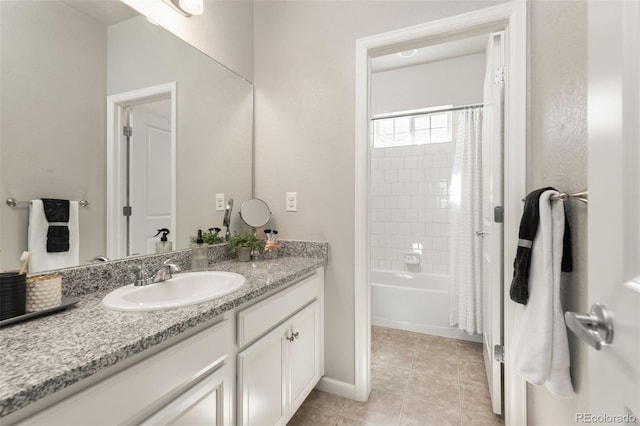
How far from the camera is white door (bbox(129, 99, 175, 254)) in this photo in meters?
1.29

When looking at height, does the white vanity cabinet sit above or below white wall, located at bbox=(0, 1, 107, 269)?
below

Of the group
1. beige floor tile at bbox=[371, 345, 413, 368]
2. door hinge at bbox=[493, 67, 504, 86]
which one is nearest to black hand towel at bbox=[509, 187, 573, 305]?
door hinge at bbox=[493, 67, 504, 86]

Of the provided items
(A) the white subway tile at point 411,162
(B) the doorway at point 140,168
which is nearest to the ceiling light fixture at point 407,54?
(A) the white subway tile at point 411,162

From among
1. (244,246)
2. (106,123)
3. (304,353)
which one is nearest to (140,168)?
(106,123)

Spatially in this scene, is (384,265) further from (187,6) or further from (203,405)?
(187,6)

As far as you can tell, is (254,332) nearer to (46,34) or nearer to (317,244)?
(317,244)

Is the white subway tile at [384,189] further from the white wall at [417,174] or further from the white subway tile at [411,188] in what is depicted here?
the white subway tile at [411,188]

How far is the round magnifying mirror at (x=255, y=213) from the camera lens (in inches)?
73.8

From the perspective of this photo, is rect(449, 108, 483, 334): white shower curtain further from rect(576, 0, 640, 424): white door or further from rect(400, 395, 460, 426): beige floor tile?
rect(576, 0, 640, 424): white door

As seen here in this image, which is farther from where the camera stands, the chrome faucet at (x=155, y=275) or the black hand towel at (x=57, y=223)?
the chrome faucet at (x=155, y=275)

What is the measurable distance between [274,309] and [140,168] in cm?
88

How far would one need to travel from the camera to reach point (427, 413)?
1.60 meters

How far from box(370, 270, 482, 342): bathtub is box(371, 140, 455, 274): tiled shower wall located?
7.3 inches

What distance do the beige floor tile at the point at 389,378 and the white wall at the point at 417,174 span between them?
Result: 1.28 meters
